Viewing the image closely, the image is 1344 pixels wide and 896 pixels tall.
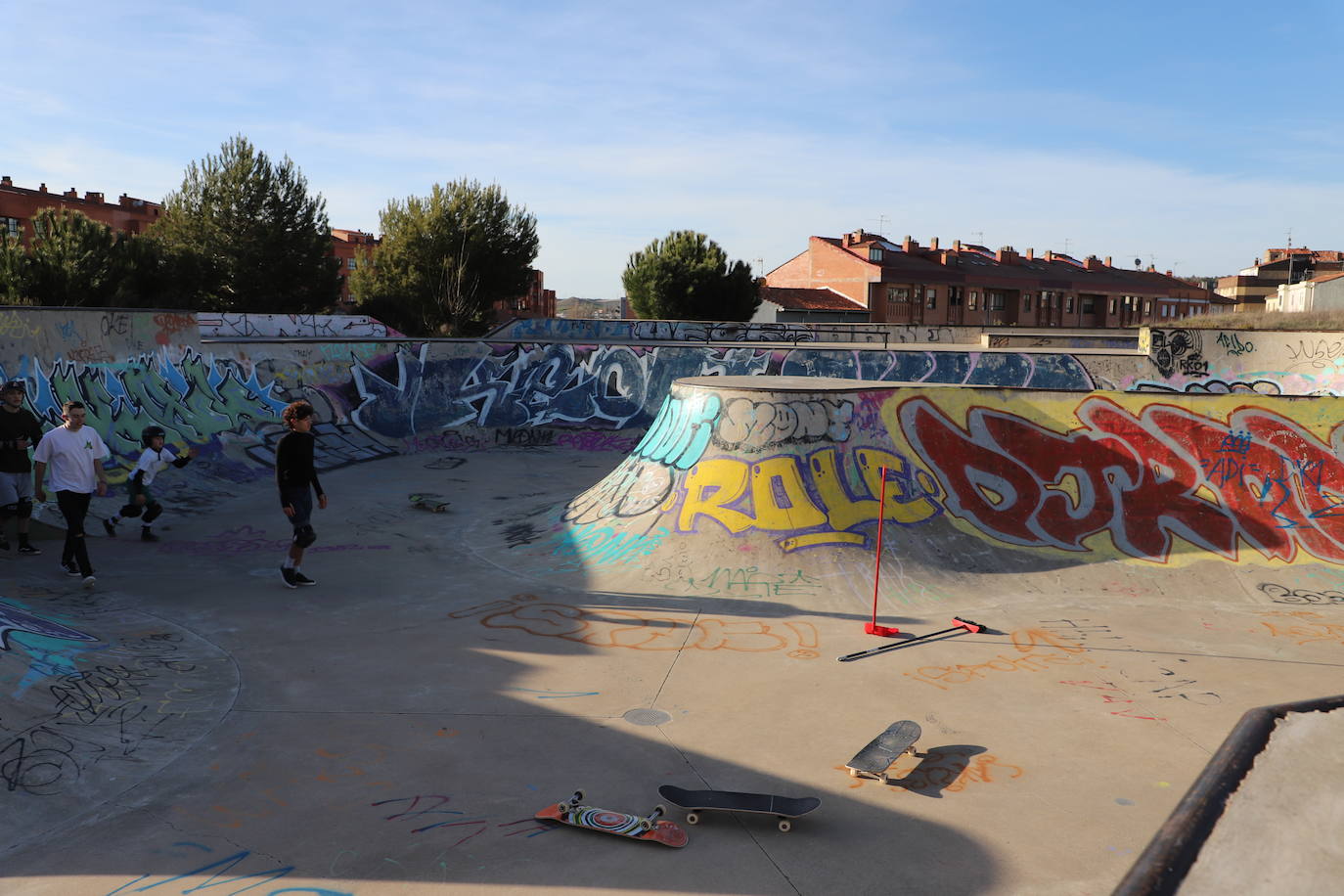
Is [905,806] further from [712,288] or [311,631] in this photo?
[712,288]

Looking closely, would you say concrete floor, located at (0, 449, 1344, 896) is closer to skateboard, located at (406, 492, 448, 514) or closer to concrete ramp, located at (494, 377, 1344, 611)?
concrete ramp, located at (494, 377, 1344, 611)

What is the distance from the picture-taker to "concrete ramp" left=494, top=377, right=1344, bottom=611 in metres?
→ 9.00

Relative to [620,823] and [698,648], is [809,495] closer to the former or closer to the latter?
[698,648]

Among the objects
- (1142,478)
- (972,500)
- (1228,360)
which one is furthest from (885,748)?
(1228,360)

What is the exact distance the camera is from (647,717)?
589cm

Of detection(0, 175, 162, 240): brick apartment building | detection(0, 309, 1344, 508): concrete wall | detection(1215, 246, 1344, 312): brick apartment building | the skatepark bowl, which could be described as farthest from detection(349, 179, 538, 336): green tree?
detection(1215, 246, 1344, 312): brick apartment building

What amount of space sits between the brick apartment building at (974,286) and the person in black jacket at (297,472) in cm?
5351

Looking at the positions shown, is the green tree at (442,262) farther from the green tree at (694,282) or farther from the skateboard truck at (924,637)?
the skateboard truck at (924,637)

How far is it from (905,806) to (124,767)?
14.1 ft

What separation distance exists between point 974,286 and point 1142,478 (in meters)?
60.0

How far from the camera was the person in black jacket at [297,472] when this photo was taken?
323 inches

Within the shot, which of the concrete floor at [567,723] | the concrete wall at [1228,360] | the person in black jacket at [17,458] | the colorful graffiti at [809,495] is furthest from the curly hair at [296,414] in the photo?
the concrete wall at [1228,360]

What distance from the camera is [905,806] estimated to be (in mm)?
4746

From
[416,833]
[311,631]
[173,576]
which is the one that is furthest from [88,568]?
[416,833]
